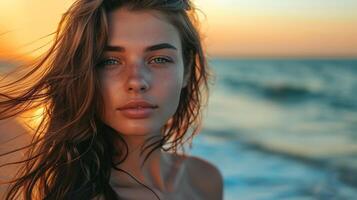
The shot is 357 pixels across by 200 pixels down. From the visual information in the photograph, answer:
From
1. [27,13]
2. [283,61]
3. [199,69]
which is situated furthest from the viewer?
[283,61]

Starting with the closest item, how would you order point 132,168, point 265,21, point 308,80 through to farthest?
point 132,168 → point 265,21 → point 308,80

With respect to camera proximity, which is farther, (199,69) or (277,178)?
(277,178)

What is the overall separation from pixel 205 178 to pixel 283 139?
21.1 feet

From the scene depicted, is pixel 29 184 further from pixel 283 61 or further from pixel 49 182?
pixel 283 61

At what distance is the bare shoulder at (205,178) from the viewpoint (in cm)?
339

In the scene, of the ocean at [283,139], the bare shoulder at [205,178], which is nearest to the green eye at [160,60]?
the bare shoulder at [205,178]

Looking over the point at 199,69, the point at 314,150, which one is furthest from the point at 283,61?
the point at 199,69

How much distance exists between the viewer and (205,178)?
3438mm

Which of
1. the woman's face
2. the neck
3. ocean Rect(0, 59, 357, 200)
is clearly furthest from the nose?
ocean Rect(0, 59, 357, 200)

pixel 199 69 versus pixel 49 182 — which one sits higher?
pixel 199 69

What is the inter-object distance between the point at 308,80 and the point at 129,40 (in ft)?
62.2

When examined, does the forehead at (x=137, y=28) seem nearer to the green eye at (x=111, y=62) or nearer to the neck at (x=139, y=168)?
the green eye at (x=111, y=62)

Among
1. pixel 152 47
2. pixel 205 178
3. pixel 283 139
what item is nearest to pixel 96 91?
pixel 152 47

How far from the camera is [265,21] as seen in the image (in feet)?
49.5
